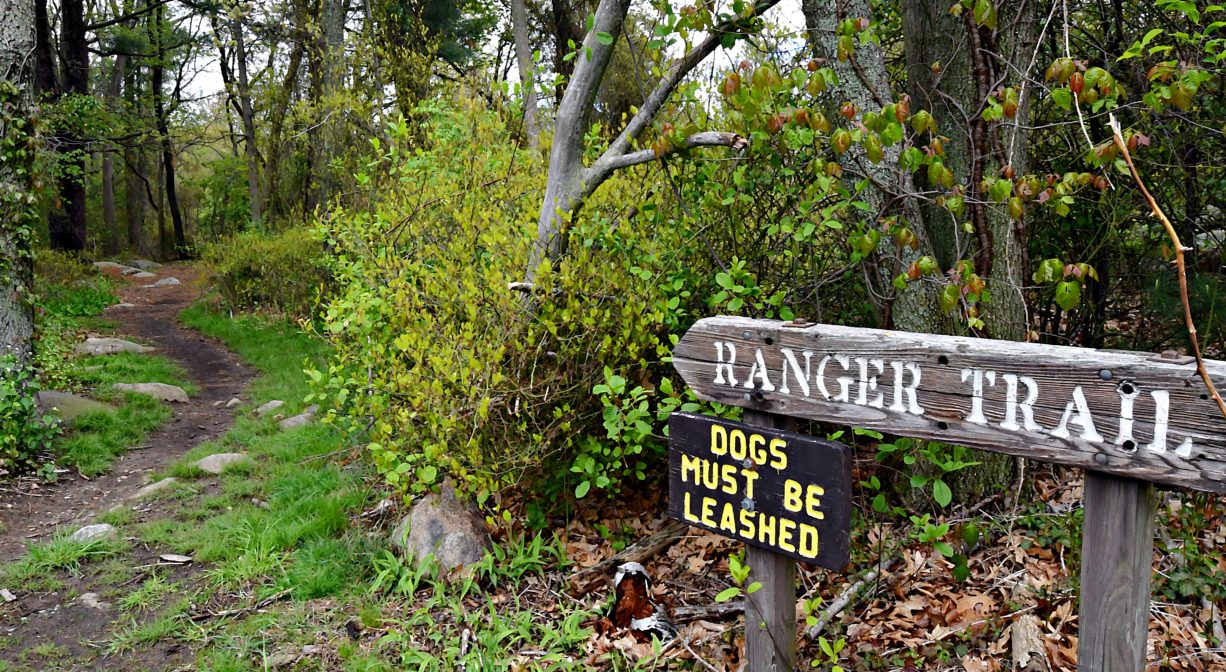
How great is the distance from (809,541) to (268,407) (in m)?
6.80

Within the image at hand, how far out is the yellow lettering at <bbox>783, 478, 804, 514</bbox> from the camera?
7.61ft

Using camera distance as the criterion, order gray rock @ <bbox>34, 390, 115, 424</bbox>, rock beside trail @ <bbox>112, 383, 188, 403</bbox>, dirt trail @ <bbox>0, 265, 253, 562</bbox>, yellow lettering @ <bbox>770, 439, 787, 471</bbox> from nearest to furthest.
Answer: yellow lettering @ <bbox>770, 439, 787, 471</bbox> → dirt trail @ <bbox>0, 265, 253, 562</bbox> → gray rock @ <bbox>34, 390, 115, 424</bbox> → rock beside trail @ <bbox>112, 383, 188, 403</bbox>

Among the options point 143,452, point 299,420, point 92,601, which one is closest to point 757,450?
point 92,601

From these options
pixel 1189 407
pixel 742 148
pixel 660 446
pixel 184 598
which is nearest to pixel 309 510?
pixel 184 598

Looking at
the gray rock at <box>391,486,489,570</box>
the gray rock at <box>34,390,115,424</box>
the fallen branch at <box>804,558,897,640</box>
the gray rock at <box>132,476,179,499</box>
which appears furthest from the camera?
the gray rock at <box>34,390,115,424</box>

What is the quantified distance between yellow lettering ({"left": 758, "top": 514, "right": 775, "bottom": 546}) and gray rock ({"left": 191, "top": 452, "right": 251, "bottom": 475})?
16.3ft

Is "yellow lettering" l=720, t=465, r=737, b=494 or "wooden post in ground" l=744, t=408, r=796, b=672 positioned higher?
"yellow lettering" l=720, t=465, r=737, b=494

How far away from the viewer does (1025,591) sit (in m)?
3.21

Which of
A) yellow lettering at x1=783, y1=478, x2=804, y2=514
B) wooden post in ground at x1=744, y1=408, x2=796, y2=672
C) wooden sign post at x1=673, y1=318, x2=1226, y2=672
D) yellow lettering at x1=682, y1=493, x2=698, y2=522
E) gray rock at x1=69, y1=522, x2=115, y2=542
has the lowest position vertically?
gray rock at x1=69, y1=522, x2=115, y2=542

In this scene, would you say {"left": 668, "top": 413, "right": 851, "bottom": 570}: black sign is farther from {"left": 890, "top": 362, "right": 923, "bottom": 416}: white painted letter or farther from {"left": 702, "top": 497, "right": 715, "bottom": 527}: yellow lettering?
{"left": 890, "top": 362, "right": 923, "bottom": 416}: white painted letter

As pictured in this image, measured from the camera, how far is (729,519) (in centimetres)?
251

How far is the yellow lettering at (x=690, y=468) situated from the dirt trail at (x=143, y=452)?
14.5ft

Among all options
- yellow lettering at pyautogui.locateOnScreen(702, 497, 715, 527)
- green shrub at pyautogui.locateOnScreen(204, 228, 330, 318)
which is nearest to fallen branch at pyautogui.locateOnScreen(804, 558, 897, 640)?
yellow lettering at pyautogui.locateOnScreen(702, 497, 715, 527)

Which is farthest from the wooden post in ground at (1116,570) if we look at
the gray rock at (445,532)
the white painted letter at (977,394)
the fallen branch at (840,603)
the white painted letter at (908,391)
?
the gray rock at (445,532)
